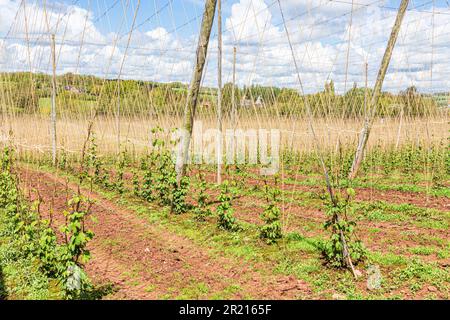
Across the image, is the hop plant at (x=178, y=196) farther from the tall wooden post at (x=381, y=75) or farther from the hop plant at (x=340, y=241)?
the tall wooden post at (x=381, y=75)

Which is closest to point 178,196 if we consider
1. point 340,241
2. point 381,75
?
point 340,241

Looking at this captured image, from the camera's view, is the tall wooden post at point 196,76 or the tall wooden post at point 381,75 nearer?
the tall wooden post at point 196,76

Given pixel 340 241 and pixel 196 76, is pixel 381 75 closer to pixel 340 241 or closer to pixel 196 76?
pixel 196 76

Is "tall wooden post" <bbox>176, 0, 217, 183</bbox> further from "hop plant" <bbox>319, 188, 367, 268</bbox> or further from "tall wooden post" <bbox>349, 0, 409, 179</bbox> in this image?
"tall wooden post" <bbox>349, 0, 409, 179</bbox>

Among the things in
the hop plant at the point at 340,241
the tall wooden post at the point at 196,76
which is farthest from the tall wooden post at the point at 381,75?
the hop plant at the point at 340,241

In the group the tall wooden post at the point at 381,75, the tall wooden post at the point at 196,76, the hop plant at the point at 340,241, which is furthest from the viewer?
the tall wooden post at the point at 381,75

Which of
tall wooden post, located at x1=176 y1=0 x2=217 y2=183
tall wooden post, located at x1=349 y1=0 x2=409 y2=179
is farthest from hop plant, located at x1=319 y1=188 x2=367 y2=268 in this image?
tall wooden post, located at x1=349 y1=0 x2=409 y2=179

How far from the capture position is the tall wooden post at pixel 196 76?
6.86 m

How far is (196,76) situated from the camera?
6961 mm

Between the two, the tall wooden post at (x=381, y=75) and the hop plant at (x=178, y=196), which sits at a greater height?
the tall wooden post at (x=381, y=75)

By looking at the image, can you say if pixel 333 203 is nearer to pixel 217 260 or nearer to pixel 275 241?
pixel 275 241

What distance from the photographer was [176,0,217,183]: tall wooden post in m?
6.86

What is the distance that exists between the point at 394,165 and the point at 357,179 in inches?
84.8
